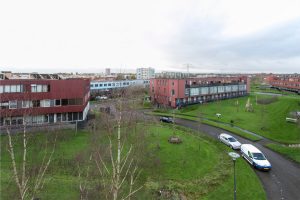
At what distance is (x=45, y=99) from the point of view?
41094mm

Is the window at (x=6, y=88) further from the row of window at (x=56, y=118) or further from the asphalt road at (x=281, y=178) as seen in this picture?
the asphalt road at (x=281, y=178)

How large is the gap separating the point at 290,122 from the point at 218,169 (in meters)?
28.6

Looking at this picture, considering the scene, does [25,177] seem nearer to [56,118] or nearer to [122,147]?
[122,147]

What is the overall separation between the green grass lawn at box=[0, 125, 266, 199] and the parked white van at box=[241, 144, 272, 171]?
991 millimetres

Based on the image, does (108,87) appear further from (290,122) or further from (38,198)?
(38,198)

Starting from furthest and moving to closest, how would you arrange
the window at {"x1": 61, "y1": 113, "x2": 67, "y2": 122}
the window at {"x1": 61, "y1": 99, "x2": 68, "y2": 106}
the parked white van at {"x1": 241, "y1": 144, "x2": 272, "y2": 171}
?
the window at {"x1": 61, "y1": 113, "x2": 67, "y2": 122}, the window at {"x1": 61, "y1": 99, "x2": 68, "y2": 106}, the parked white van at {"x1": 241, "y1": 144, "x2": 272, "y2": 171}

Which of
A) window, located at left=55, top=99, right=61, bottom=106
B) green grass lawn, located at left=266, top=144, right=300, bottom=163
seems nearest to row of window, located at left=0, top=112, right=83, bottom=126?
window, located at left=55, top=99, right=61, bottom=106

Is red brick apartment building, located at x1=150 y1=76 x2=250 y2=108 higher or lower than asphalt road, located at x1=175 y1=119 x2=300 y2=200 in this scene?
higher

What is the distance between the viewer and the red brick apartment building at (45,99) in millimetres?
37125

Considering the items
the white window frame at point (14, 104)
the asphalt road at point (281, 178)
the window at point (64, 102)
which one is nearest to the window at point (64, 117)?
the window at point (64, 102)

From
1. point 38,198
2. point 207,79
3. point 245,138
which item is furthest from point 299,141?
point 207,79

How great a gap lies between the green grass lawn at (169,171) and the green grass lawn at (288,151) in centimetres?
773

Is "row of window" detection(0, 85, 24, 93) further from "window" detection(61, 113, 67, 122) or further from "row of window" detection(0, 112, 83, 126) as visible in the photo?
"window" detection(61, 113, 67, 122)

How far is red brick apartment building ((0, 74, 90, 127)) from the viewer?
122 ft
